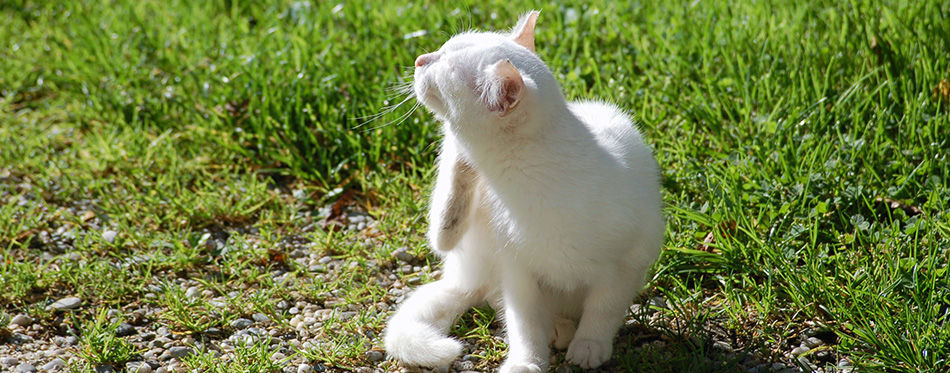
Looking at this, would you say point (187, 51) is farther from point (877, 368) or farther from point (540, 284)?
point (877, 368)

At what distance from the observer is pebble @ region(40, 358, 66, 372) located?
2830mm

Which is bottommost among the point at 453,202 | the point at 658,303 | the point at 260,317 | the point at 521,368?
the point at 658,303

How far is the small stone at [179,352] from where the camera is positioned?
292 centimetres

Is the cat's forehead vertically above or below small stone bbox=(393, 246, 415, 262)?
above

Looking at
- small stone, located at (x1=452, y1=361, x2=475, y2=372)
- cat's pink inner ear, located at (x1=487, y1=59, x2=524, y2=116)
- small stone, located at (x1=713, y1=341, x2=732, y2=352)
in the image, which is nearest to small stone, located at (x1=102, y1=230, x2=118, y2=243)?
small stone, located at (x1=452, y1=361, x2=475, y2=372)

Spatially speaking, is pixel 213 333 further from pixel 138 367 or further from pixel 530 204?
pixel 530 204

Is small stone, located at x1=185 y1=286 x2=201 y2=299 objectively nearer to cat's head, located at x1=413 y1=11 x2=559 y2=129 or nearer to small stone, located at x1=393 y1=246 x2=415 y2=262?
small stone, located at x1=393 y1=246 x2=415 y2=262

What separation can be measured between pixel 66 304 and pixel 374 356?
3.94ft

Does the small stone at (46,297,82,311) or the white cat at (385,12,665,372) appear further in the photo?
the small stone at (46,297,82,311)

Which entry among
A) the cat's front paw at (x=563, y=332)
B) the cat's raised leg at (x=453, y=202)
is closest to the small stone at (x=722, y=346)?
the cat's front paw at (x=563, y=332)

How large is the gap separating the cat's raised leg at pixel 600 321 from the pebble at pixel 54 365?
1629 millimetres

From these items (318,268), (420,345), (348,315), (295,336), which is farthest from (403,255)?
(420,345)

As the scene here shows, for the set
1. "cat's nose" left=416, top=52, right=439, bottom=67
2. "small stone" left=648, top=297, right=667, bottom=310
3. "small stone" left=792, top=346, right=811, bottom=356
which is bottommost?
"small stone" left=648, top=297, right=667, bottom=310

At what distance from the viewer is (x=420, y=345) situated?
8.64 feet
